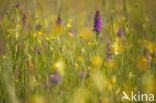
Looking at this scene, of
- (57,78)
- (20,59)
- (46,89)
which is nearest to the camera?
(57,78)

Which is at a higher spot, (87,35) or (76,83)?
(87,35)

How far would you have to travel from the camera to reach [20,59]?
1554 mm

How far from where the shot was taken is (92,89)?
3.77ft

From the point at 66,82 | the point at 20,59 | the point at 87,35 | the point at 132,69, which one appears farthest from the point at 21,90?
the point at 87,35

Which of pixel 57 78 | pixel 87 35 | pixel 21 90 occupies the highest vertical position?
pixel 87 35

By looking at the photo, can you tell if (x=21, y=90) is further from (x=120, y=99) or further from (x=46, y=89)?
(x=120, y=99)

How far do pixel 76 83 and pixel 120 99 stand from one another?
31 centimetres

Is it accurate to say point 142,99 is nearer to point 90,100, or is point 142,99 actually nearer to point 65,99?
point 90,100

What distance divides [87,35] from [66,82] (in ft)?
4.82

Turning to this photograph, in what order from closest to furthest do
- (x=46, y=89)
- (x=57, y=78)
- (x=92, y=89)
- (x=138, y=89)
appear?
(x=57, y=78) → (x=46, y=89) → (x=92, y=89) → (x=138, y=89)

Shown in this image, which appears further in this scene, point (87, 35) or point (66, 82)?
point (87, 35)

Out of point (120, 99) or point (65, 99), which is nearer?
point (65, 99)

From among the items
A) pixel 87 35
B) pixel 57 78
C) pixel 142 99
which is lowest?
pixel 142 99

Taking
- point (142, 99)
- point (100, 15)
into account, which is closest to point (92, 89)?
point (142, 99)
